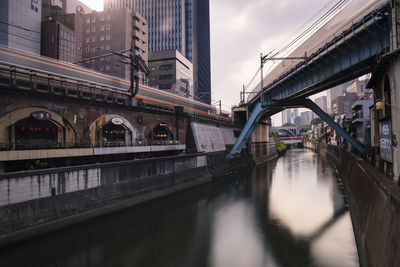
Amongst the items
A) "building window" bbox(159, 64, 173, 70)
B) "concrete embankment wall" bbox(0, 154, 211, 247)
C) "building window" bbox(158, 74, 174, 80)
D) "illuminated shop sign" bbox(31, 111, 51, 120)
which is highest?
"building window" bbox(159, 64, 173, 70)

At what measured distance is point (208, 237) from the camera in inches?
704

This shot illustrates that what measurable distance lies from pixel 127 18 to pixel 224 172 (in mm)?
56605

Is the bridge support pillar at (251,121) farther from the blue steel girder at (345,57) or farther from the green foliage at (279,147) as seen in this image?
the green foliage at (279,147)

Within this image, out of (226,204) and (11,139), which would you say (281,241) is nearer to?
(226,204)

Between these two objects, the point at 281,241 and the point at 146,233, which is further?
the point at 146,233

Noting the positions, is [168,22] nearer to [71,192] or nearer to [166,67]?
[166,67]

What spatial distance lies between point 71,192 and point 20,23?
57.2 metres

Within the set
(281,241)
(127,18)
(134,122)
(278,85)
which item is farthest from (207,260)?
(127,18)

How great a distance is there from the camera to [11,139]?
20562mm

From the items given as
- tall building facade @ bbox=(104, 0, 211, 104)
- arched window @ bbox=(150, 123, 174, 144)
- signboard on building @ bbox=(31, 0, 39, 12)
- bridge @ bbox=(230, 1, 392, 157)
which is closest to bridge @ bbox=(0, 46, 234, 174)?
arched window @ bbox=(150, 123, 174, 144)

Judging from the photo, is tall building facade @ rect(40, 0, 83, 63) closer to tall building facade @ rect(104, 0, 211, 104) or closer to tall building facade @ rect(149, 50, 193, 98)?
tall building facade @ rect(149, 50, 193, 98)

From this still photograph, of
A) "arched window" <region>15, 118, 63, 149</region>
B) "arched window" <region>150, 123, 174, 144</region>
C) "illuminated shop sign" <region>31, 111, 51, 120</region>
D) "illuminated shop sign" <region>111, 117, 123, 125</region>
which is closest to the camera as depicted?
"arched window" <region>15, 118, 63, 149</region>

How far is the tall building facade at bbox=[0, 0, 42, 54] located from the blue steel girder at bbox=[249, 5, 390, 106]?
53124mm

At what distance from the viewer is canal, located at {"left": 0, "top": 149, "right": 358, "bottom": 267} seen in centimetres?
1436
